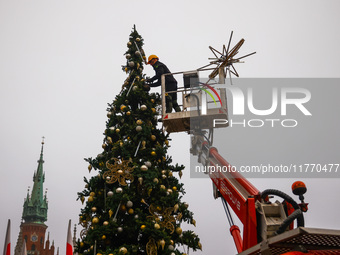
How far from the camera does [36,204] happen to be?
89938mm

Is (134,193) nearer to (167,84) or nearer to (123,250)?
(123,250)

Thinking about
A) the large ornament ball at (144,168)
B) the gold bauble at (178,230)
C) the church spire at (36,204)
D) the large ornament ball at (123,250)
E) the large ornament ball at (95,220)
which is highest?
the church spire at (36,204)

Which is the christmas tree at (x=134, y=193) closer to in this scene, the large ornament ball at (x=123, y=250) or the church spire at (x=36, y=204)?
the large ornament ball at (x=123, y=250)

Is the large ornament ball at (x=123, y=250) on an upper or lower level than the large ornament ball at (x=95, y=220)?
lower

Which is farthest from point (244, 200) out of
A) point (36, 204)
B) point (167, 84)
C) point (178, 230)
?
point (36, 204)

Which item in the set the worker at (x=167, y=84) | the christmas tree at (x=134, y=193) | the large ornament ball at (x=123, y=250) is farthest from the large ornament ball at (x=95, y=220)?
the worker at (x=167, y=84)

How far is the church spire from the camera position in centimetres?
8956

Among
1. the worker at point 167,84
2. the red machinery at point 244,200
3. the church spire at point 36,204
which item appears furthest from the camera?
the church spire at point 36,204

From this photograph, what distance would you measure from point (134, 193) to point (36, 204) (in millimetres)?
87470

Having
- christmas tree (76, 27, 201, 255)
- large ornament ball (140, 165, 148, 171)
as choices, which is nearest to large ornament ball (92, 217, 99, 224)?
christmas tree (76, 27, 201, 255)

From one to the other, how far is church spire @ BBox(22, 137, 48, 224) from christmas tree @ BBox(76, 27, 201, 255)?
279 feet

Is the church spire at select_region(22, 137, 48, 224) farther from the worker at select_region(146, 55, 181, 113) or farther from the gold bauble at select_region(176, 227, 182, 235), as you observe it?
the gold bauble at select_region(176, 227, 182, 235)

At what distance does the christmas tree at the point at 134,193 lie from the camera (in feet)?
27.8

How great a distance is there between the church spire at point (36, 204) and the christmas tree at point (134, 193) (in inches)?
3354
